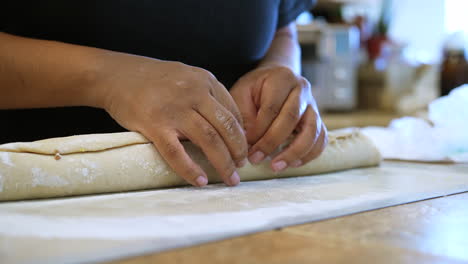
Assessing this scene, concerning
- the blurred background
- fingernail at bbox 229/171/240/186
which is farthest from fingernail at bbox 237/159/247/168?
the blurred background

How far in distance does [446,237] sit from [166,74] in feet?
1.26

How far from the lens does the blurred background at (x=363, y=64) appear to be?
275 centimetres

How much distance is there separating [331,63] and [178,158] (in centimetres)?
232

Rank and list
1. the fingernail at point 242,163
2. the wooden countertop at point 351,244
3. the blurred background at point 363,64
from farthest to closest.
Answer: the blurred background at point 363,64 < the fingernail at point 242,163 < the wooden countertop at point 351,244

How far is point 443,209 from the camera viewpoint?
0.54m

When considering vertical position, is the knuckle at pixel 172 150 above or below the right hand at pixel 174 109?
below

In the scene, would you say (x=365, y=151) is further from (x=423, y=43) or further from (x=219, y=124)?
(x=423, y=43)

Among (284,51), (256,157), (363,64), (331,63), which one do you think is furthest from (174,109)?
(363,64)

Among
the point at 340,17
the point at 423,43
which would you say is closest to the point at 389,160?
the point at 340,17

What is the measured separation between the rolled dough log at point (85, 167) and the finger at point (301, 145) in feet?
0.22

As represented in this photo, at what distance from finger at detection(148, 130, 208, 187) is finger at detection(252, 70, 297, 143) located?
0.13 metres

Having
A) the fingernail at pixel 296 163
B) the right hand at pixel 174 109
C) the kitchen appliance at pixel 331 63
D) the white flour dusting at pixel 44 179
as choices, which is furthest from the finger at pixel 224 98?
the kitchen appliance at pixel 331 63

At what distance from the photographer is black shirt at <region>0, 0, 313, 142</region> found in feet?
2.39

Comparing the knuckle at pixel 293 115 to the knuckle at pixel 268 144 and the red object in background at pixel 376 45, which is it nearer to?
the knuckle at pixel 268 144
